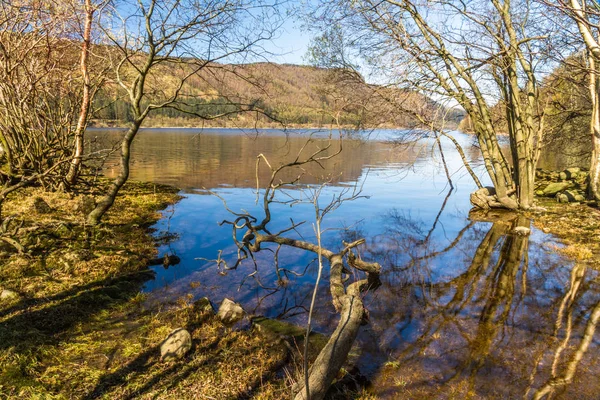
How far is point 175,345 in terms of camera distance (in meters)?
4.91

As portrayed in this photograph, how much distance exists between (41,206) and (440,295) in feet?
33.3

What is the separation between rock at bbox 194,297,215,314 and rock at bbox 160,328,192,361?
3.57ft

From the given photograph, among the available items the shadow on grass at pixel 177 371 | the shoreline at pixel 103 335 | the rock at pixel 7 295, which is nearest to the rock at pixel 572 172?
the shoreline at pixel 103 335

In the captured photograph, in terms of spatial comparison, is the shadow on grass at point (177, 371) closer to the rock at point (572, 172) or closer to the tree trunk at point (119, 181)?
the tree trunk at point (119, 181)

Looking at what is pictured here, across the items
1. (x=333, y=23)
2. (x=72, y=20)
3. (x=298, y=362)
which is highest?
(x=333, y=23)

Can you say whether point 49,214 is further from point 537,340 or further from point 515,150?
point 515,150

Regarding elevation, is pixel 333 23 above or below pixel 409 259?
above

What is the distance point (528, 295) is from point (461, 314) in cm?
185

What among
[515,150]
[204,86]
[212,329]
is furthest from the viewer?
[515,150]

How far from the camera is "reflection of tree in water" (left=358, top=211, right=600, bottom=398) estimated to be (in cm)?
486

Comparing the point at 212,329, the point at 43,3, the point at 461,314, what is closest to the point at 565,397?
the point at 461,314

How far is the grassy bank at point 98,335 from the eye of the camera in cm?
421

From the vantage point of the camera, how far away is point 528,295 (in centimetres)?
735

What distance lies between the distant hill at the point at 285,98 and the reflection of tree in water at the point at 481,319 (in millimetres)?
3614
